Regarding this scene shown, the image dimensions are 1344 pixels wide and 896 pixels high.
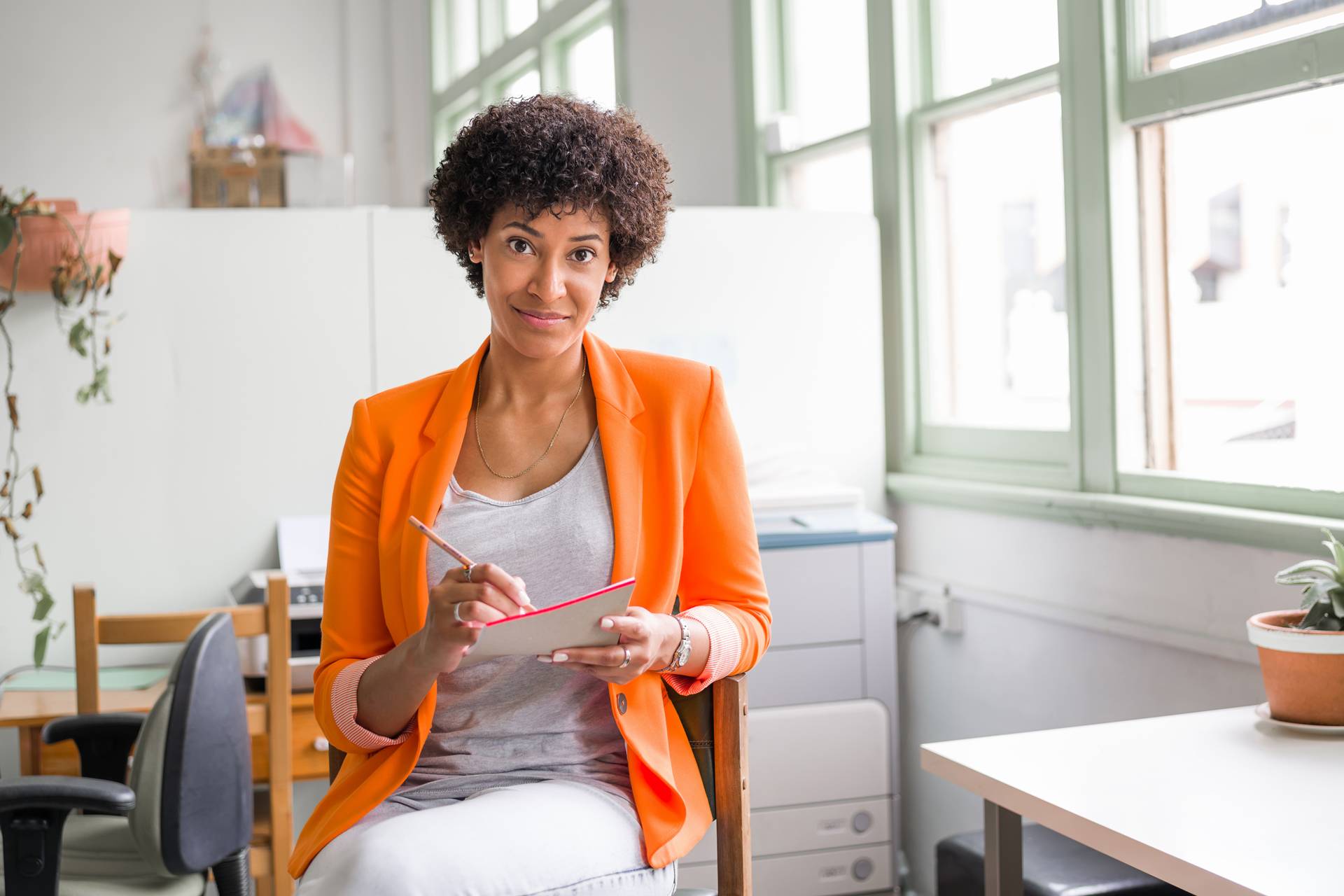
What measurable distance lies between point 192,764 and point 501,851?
92cm

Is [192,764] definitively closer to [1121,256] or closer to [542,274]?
[542,274]

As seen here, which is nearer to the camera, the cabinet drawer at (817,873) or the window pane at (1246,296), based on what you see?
the window pane at (1246,296)

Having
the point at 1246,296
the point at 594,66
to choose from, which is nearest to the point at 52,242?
the point at 1246,296

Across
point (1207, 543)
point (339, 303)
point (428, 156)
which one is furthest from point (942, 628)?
point (428, 156)

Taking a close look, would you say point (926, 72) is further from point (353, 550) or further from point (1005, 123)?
point (353, 550)

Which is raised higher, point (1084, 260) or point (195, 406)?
point (1084, 260)

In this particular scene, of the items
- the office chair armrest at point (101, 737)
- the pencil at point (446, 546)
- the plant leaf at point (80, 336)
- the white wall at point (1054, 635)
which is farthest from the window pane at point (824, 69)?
the pencil at point (446, 546)

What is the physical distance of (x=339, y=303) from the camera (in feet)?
9.66

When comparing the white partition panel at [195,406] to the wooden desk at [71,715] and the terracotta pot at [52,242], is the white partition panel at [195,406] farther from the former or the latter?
the wooden desk at [71,715]

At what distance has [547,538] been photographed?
1.48 m

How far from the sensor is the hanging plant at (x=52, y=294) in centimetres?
265

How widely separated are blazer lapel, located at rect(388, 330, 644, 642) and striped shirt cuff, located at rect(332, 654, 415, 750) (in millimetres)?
73

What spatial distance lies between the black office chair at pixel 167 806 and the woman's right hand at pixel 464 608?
0.80 meters

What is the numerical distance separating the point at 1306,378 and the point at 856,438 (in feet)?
4.08
